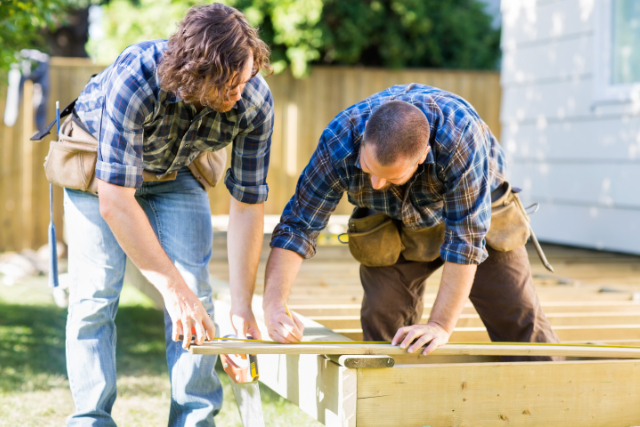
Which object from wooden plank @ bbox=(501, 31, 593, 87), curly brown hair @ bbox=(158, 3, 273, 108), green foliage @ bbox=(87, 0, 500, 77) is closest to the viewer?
curly brown hair @ bbox=(158, 3, 273, 108)

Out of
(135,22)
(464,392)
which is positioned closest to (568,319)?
(464,392)

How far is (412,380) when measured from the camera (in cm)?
191

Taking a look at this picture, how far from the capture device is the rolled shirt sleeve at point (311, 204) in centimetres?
207


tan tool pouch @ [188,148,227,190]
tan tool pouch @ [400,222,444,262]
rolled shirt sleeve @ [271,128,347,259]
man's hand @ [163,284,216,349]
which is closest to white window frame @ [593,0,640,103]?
tan tool pouch @ [400,222,444,262]

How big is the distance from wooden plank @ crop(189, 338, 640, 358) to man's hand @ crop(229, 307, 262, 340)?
17cm

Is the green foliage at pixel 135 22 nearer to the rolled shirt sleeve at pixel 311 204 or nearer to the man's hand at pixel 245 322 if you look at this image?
the rolled shirt sleeve at pixel 311 204

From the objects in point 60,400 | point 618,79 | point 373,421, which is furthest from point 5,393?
point 618,79

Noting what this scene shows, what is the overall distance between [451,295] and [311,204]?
0.53 m

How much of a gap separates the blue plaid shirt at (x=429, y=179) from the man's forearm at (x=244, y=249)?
8 cm

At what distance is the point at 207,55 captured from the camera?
5.22 ft

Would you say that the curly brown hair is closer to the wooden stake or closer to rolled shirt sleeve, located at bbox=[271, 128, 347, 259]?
rolled shirt sleeve, located at bbox=[271, 128, 347, 259]

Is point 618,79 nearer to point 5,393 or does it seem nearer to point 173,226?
point 173,226

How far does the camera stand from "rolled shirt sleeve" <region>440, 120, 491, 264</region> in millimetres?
1970

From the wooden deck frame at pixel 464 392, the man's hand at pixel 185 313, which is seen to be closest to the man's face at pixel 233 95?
the man's hand at pixel 185 313
